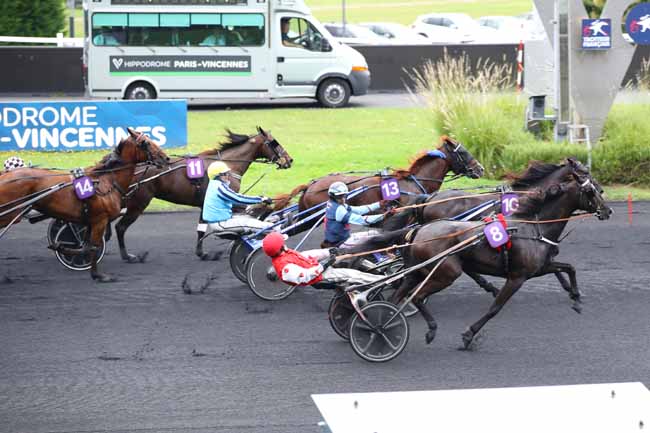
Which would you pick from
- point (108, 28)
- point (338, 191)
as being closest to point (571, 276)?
point (338, 191)

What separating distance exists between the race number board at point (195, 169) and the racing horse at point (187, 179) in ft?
0.41

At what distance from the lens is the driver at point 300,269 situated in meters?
8.26

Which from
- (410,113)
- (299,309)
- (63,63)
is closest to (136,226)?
(299,309)

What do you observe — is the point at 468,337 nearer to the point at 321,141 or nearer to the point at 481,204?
the point at 481,204

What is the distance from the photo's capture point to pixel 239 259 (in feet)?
35.1

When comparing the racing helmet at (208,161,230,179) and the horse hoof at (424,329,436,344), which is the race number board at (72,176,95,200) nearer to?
the racing helmet at (208,161,230,179)

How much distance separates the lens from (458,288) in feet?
34.6

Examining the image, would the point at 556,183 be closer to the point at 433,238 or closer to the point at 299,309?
the point at 433,238

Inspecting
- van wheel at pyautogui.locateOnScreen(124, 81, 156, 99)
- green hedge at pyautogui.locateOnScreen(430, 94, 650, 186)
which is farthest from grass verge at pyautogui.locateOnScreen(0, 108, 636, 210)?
van wheel at pyautogui.locateOnScreen(124, 81, 156, 99)

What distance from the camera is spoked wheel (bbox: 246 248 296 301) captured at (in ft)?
32.8

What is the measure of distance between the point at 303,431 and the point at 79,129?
12662 mm

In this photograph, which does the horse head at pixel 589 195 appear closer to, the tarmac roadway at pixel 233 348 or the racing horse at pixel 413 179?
the tarmac roadway at pixel 233 348

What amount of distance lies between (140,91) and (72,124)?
5663 mm

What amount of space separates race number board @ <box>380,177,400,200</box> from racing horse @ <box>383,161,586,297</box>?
30 centimetres
